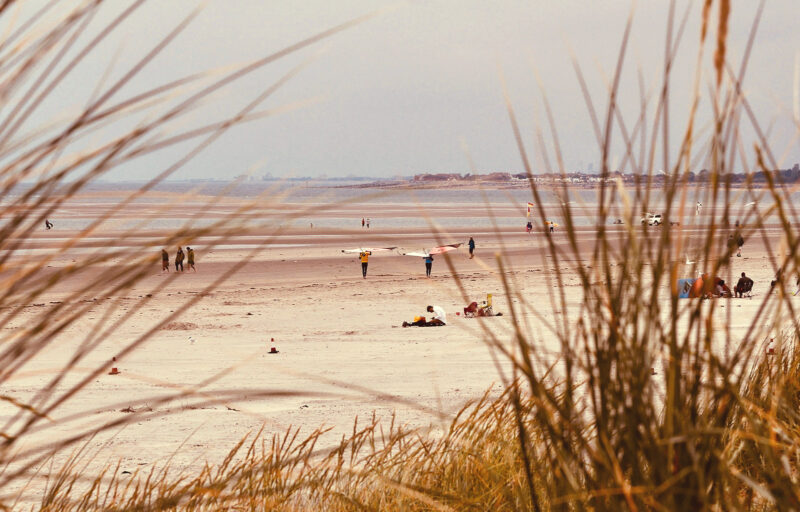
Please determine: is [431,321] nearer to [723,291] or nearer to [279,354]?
[279,354]

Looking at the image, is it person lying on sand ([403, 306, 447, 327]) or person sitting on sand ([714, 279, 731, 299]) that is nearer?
person sitting on sand ([714, 279, 731, 299])

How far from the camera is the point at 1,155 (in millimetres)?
1459

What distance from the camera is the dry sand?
15.3 feet

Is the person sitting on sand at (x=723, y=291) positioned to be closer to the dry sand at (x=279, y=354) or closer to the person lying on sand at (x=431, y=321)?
the dry sand at (x=279, y=354)

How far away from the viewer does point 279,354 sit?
14570 mm

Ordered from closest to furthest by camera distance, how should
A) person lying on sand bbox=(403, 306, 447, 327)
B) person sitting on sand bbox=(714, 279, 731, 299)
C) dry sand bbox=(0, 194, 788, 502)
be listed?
person sitting on sand bbox=(714, 279, 731, 299) < dry sand bbox=(0, 194, 788, 502) < person lying on sand bbox=(403, 306, 447, 327)

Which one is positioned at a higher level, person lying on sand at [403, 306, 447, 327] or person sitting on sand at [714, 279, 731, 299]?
person sitting on sand at [714, 279, 731, 299]

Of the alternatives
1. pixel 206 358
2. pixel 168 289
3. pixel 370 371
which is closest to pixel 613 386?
pixel 370 371

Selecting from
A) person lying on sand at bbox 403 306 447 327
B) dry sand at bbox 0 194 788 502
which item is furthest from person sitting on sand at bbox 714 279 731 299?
person lying on sand at bbox 403 306 447 327

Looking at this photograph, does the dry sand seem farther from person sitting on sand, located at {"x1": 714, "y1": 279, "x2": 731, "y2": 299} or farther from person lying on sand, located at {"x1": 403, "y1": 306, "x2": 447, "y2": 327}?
person sitting on sand, located at {"x1": 714, "y1": 279, "x2": 731, "y2": 299}

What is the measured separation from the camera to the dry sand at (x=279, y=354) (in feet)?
15.3

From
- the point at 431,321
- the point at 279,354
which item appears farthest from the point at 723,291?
the point at 431,321

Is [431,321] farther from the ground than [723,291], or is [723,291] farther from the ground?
[723,291]

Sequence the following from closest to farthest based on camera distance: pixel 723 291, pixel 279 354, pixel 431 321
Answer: pixel 723 291, pixel 279 354, pixel 431 321
